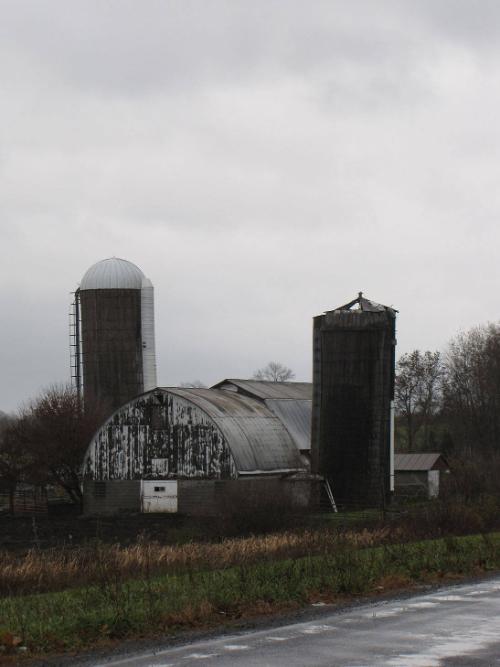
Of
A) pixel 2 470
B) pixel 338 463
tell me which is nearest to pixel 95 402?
pixel 2 470

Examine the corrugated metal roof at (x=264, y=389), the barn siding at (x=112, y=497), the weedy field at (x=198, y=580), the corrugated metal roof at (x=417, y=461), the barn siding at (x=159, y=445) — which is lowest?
the barn siding at (x=112, y=497)

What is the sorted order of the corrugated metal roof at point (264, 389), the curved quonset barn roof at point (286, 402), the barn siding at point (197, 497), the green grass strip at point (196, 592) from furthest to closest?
1. the corrugated metal roof at point (264, 389)
2. the curved quonset barn roof at point (286, 402)
3. the barn siding at point (197, 497)
4. the green grass strip at point (196, 592)

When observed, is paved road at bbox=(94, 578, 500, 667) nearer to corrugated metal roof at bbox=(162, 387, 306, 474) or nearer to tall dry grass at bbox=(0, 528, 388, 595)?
tall dry grass at bbox=(0, 528, 388, 595)

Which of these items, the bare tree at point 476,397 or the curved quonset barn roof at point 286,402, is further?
the bare tree at point 476,397

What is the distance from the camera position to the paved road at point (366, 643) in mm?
11766

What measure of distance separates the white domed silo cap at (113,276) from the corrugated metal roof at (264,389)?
354 inches

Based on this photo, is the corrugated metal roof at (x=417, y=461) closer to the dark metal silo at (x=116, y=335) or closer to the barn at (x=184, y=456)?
the barn at (x=184, y=456)

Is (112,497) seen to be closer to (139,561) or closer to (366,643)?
(139,561)

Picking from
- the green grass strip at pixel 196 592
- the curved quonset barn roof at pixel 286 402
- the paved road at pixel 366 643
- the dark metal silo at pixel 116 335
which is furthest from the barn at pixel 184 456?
the paved road at pixel 366 643

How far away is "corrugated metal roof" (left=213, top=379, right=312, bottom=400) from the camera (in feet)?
191

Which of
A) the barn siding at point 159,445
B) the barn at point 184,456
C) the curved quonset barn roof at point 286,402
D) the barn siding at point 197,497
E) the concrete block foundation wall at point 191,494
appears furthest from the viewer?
the curved quonset barn roof at point 286,402

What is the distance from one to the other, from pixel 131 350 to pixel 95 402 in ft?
14.2

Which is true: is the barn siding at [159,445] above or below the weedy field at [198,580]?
above

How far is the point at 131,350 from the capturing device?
2517 inches
